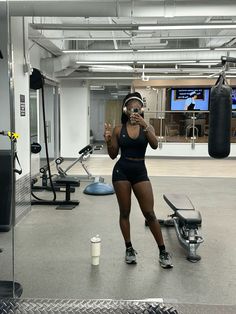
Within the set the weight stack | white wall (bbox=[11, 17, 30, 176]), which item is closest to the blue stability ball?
white wall (bbox=[11, 17, 30, 176])

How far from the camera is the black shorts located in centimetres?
312

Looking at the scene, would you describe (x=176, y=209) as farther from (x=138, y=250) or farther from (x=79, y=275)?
(x=79, y=275)

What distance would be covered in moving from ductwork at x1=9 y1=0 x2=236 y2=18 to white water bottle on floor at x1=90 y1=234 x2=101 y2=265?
2525mm

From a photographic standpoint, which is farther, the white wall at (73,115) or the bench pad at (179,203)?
the white wall at (73,115)

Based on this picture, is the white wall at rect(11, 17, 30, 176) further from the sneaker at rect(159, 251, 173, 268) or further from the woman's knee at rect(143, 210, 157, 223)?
the sneaker at rect(159, 251, 173, 268)

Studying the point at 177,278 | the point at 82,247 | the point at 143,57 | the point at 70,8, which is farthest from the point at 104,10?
the point at 143,57

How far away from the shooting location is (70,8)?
3973 millimetres

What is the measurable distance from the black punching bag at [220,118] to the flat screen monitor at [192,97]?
27.7 feet

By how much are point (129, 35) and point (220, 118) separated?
525 centimetres

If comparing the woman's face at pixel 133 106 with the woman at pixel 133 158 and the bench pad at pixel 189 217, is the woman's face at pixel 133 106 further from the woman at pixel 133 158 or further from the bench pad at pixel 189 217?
the bench pad at pixel 189 217

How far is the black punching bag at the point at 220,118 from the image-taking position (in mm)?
2875

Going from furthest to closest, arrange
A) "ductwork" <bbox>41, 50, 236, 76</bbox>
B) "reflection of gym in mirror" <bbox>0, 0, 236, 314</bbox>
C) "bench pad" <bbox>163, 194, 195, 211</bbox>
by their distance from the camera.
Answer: "ductwork" <bbox>41, 50, 236, 76</bbox> → "bench pad" <bbox>163, 194, 195, 211</bbox> → "reflection of gym in mirror" <bbox>0, 0, 236, 314</bbox>

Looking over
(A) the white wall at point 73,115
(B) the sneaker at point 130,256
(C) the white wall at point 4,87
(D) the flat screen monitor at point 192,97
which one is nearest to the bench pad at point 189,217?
(B) the sneaker at point 130,256

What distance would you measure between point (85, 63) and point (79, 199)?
12.1 feet
